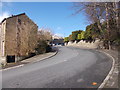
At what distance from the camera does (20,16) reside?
21.1 meters

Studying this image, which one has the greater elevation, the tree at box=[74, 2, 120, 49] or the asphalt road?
the tree at box=[74, 2, 120, 49]

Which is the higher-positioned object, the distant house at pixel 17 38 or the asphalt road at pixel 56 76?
the distant house at pixel 17 38

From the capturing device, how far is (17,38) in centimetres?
1862

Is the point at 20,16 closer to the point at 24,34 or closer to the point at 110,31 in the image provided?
the point at 24,34

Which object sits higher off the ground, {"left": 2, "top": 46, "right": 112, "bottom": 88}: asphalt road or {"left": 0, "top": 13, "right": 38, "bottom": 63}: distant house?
{"left": 0, "top": 13, "right": 38, "bottom": 63}: distant house

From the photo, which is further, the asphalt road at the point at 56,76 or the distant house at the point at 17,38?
the distant house at the point at 17,38

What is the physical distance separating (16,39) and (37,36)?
3.65m

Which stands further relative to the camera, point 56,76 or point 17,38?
point 17,38

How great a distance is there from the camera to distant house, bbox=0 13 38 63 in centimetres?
1667

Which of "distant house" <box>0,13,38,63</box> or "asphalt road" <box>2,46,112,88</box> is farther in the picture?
"distant house" <box>0,13,38,63</box>

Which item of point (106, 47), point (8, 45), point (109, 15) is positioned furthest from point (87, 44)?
point (8, 45)

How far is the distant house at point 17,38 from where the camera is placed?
16672mm

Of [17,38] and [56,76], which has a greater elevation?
[17,38]

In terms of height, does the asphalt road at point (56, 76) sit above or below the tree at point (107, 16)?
below
